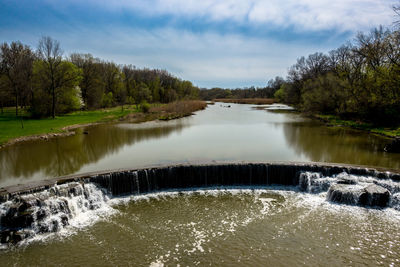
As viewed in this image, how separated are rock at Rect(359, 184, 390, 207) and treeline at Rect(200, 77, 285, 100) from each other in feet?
340

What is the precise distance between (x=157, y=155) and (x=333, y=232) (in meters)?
11.2

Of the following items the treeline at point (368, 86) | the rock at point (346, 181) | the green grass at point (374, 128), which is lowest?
the rock at point (346, 181)

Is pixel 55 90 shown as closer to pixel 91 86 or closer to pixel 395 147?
pixel 91 86

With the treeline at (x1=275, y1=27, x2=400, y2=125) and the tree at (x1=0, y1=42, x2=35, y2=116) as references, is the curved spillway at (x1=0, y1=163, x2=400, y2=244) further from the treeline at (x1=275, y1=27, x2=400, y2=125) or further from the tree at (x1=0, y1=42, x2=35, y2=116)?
the tree at (x1=0, y1=42, x2=35, y2=116)

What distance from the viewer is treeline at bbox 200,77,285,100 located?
117m

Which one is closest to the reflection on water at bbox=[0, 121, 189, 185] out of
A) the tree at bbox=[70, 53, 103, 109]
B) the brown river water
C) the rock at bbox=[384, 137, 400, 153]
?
the brown river water

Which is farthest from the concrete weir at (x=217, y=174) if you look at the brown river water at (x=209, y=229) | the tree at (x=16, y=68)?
the tree at (x=16, y=68)

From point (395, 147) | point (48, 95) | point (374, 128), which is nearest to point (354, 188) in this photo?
point (395, 147)

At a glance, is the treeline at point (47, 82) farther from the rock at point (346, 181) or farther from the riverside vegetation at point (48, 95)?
the rock at point (346, 181)

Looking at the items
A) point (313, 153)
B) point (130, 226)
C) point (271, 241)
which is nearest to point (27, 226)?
point (130, 226)

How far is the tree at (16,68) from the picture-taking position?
118 ft

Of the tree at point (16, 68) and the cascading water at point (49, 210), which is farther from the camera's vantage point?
the tree at point (16, 68)

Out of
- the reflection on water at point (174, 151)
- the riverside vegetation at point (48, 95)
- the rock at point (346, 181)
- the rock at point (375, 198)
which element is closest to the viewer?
the rock at point (375, 198)

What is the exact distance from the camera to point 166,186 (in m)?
13.1
